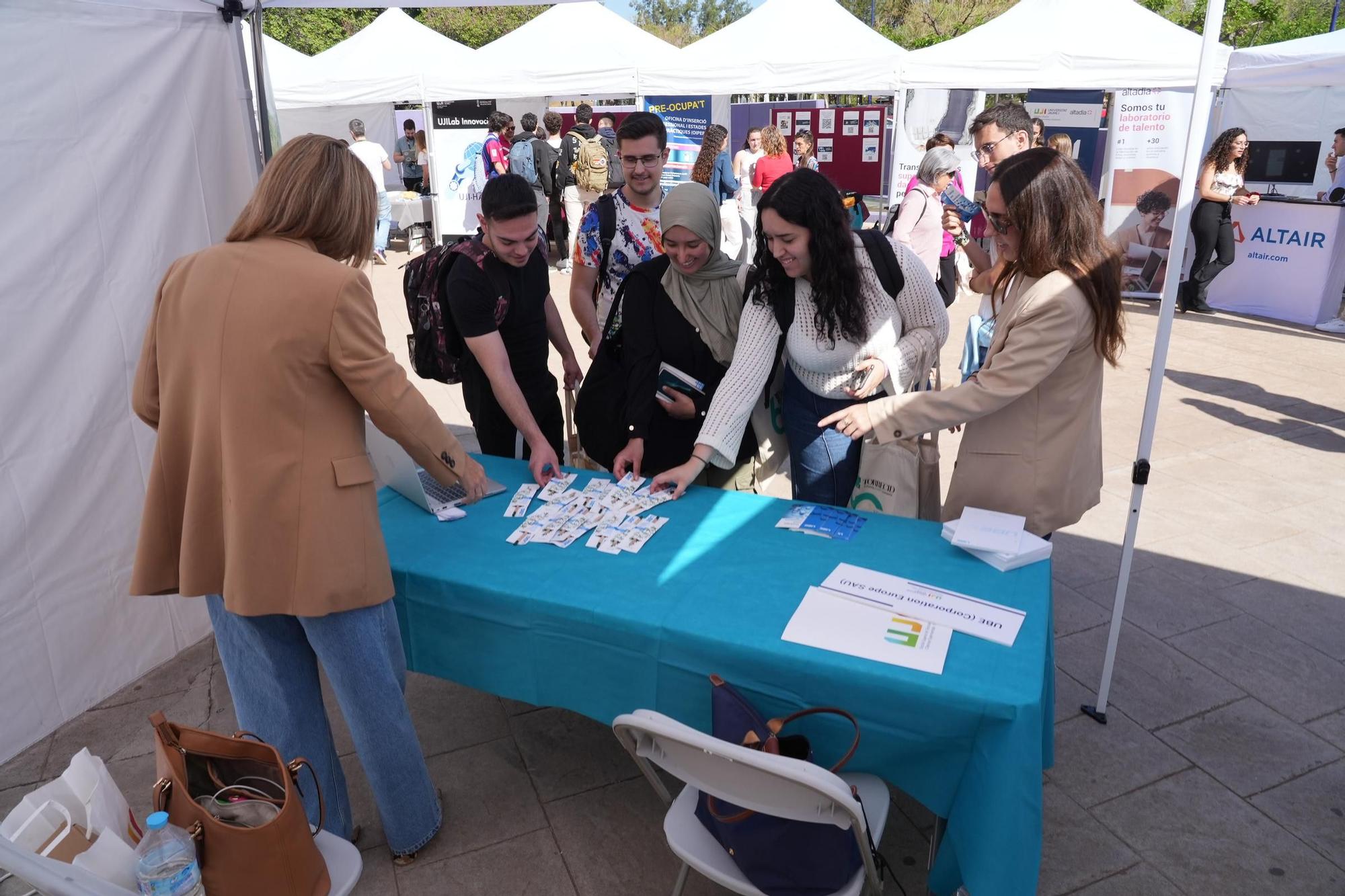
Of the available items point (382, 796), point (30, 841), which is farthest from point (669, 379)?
point (30, 841)

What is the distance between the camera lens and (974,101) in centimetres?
1214

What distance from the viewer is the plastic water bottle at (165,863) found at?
4.63 feet

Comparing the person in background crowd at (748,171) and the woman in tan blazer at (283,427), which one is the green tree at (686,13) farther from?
the woman in tan blazer at (283,427)

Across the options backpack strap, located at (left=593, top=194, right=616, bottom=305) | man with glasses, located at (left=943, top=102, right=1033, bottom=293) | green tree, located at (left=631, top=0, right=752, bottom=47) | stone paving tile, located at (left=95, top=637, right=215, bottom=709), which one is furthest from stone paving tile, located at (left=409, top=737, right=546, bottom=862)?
green tree, located at (left=631, top=0, right=752, bottom=47)

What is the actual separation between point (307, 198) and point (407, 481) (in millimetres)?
896

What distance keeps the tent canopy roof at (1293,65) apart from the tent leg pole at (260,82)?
576 cm

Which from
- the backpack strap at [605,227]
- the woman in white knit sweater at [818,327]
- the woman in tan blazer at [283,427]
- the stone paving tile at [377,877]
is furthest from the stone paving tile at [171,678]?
the backpack strap at [605,227]

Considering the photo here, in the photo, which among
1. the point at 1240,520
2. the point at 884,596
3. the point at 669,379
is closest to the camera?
the point at 884,596

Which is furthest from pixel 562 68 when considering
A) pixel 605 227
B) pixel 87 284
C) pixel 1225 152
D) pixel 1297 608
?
pixel 1297 608

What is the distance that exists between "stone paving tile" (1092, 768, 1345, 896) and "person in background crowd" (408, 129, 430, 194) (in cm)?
1083

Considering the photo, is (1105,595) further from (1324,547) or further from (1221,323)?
→ (1221,323)

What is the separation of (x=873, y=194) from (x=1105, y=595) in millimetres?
11700

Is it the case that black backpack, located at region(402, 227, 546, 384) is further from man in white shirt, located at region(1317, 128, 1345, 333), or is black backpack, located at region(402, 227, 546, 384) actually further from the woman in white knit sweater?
man in white shirt, located at region(1317, 128, 1345, 333)

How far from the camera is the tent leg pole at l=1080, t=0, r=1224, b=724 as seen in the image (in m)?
2.18
